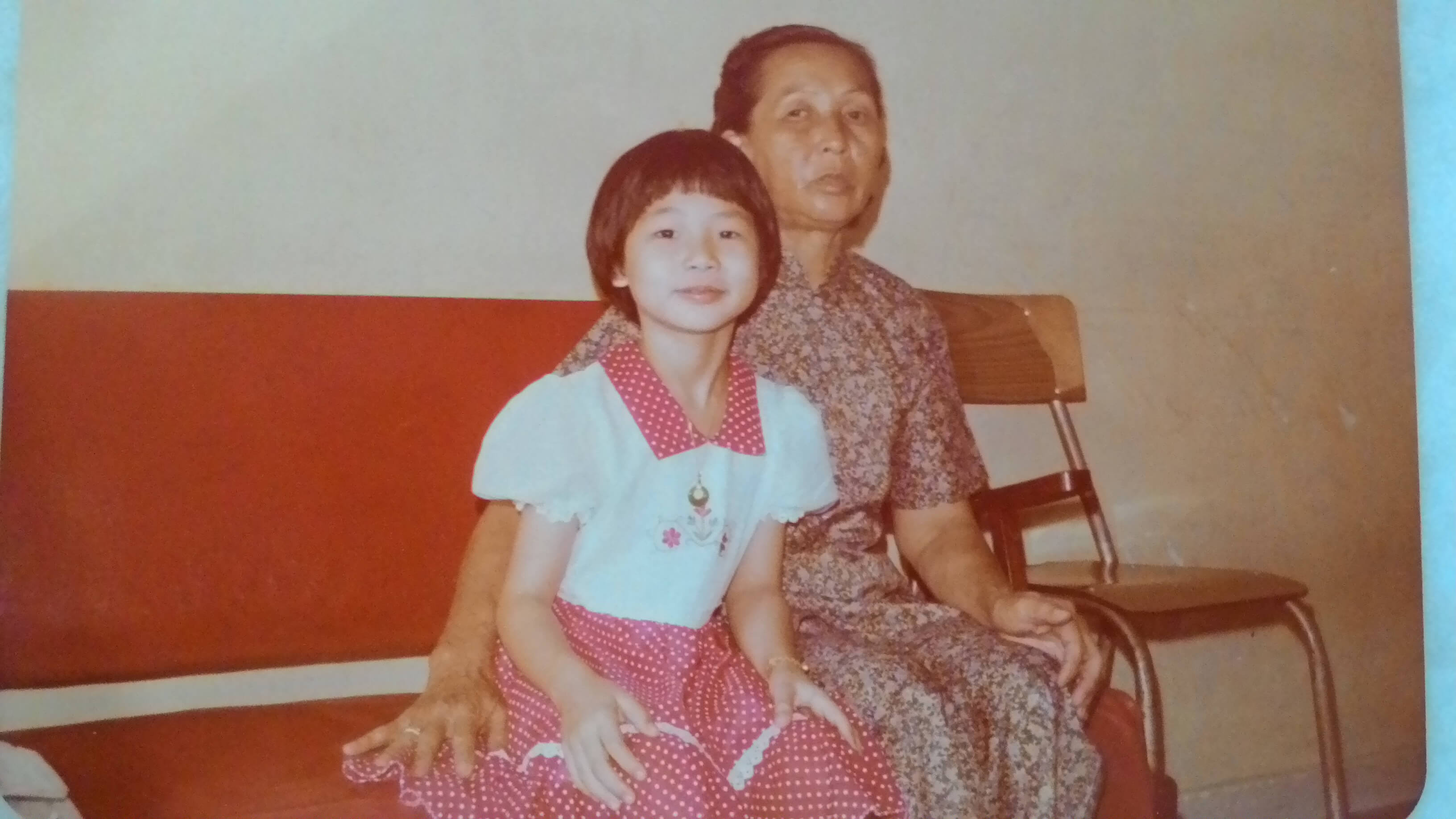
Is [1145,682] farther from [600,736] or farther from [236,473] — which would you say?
[236,473]

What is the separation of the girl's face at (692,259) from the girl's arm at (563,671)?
199 millimetres

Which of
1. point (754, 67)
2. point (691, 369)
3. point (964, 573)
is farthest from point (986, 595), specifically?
point (754, 67)

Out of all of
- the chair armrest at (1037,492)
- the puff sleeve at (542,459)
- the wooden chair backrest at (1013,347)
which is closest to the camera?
the puff sleeve at (542,459)

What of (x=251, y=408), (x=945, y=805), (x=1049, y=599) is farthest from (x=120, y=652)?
(x=1049, y=599)

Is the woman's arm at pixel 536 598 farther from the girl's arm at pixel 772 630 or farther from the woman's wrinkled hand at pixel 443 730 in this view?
the girl's arm at pixel 772 630

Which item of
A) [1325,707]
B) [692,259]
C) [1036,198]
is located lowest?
[1325,707]

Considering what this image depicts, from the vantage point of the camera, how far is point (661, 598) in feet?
2.99

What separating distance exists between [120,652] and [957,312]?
0.98 m

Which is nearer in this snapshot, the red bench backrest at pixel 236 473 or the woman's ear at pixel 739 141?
the red bench backrest at pixel 236 473

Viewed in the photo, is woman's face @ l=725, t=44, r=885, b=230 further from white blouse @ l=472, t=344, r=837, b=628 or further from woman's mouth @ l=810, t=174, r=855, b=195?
white blouse @ l=472, t=344, r=837, b=628

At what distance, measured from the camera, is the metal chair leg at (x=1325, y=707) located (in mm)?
1257

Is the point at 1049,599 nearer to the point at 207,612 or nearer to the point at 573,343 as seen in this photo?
the point at 573,343

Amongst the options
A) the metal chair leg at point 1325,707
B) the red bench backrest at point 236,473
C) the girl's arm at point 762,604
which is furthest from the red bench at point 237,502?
the metal chair leg at point 1325,707

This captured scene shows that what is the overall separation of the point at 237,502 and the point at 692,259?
1.60 ft
